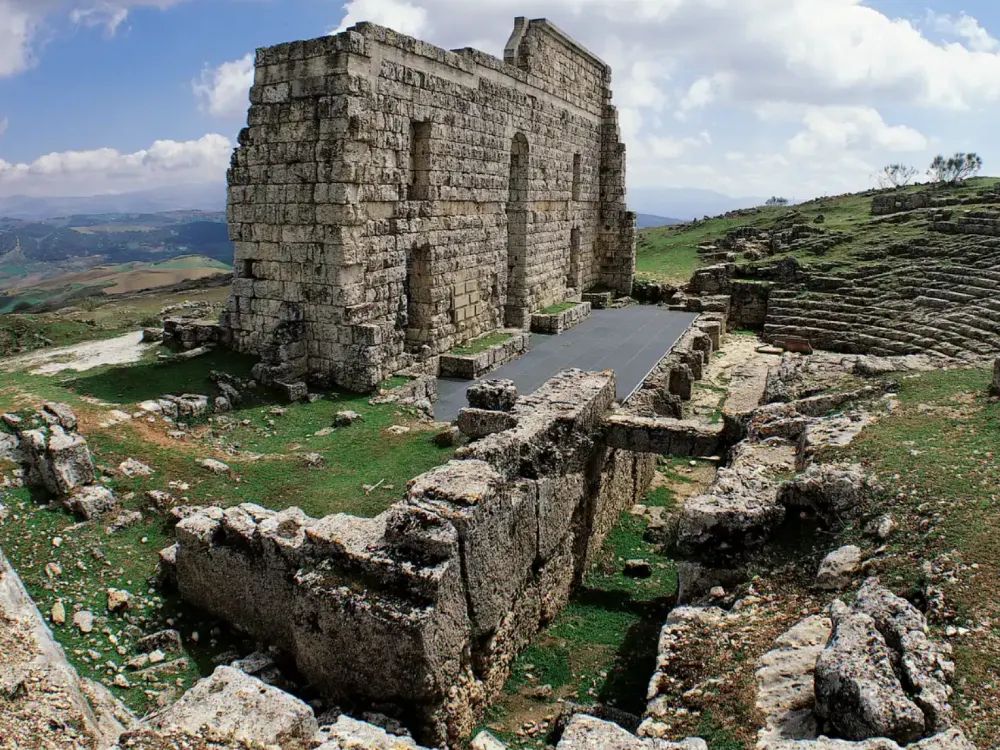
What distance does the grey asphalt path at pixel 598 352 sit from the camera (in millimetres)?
13717

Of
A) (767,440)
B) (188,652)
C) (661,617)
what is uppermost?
(767,440)

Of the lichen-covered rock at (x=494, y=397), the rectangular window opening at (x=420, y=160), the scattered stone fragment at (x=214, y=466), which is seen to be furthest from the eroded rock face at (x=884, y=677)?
the rectangular window opening at (x=420, y=160)

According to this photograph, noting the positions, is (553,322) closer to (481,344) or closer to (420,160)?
(481,344)

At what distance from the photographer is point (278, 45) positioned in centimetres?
1181

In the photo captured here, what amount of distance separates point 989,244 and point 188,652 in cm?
2656

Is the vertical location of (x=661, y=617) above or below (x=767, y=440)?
below

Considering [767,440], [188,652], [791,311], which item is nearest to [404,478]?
[188,652]

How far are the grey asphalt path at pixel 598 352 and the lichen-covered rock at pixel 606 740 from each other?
7.71 metres

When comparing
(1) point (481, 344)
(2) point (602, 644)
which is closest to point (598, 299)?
(1) point (481, 344)

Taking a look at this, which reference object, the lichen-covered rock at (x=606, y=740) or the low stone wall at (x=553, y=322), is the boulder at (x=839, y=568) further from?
the low stone wall at (x=553, y=322)

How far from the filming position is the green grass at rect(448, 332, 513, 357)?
49.2 feet

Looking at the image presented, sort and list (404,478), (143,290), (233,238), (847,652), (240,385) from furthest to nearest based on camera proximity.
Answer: (143,290) → (233,238) → (240,385) → (404,478) → (847,652)

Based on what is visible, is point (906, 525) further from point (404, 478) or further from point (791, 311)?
point (791, 311)

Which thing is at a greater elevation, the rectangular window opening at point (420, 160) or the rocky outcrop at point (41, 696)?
the rectangular window opening at point (420, 160)
